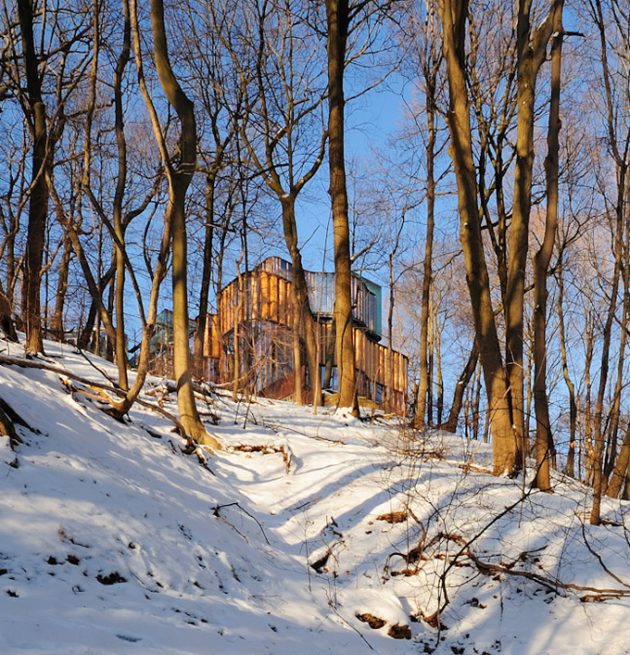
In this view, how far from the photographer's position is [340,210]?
1172 centimetres

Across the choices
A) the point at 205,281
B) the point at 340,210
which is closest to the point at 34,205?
the point at 340,210

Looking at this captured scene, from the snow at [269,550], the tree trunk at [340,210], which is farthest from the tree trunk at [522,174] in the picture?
the tree trunk at [340,210]

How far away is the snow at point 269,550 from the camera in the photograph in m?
3.12

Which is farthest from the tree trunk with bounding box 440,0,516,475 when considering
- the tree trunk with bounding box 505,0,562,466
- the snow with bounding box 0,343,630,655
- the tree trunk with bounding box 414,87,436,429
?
the tree trunk with bounding box 414,87,436,429

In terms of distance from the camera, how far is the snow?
312 centimetres

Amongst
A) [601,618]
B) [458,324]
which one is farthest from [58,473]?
[458,324]

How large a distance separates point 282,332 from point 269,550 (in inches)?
590

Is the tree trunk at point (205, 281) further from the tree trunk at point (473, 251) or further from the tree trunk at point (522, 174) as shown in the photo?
the tree trunk at point (522, 174)

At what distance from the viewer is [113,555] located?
3.62 meters

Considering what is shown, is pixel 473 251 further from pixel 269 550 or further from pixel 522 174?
pixel 269 550

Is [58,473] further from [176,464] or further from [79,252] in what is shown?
[79,252]

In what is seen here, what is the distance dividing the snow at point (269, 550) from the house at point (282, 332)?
283 inches

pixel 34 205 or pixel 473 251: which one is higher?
pixel 34 205

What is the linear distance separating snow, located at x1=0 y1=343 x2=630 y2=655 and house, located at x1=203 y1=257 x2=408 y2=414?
7.19 m
